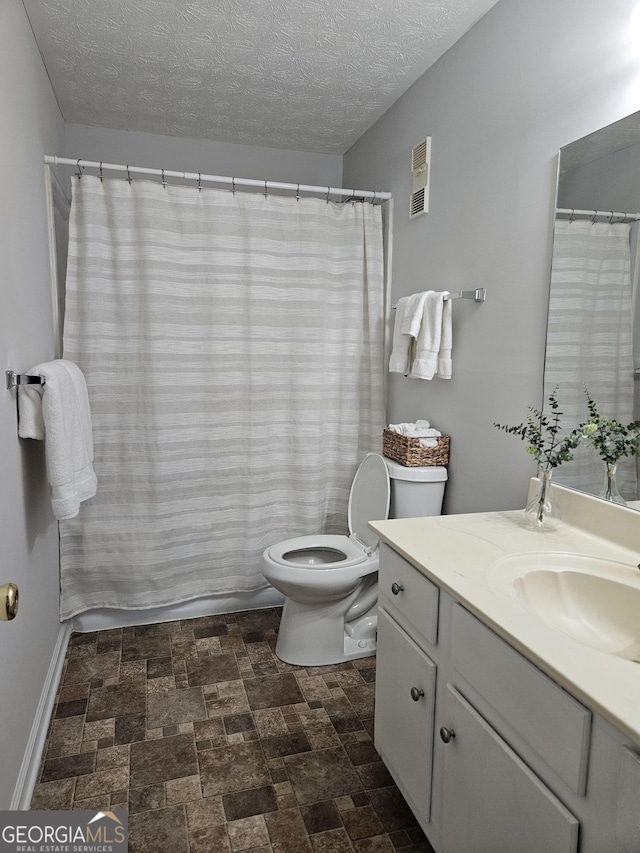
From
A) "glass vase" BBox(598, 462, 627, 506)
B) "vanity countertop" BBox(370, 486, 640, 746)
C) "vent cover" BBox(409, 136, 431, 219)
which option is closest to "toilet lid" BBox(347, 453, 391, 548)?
"vanity countertop" BBox(370, 486, 640, 746)

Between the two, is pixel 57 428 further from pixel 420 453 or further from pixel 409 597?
pixel 420 453

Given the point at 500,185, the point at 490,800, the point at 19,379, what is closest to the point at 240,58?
the point at 500,185

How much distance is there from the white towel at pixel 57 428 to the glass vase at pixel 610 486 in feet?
5.31

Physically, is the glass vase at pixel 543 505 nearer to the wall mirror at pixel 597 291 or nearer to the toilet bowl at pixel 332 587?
the wall mirror at pixel 597 291

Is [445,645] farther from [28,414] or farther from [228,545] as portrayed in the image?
[228,545]

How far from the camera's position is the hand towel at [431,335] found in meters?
2.20

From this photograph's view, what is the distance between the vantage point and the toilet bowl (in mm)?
2262

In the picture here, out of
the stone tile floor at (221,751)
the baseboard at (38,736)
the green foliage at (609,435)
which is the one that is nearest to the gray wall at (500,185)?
the green foliage at (609,435)

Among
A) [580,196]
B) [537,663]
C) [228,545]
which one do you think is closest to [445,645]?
[537,663]

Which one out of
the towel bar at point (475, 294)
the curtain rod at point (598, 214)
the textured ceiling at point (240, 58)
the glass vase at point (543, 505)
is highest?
the textured ceiling at point (240, 58)

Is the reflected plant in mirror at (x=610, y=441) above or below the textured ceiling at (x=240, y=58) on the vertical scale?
below

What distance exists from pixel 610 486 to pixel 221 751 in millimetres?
1486

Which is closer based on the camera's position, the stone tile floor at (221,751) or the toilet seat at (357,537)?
the stone tile floor at (221,751)

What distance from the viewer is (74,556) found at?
2592mm
